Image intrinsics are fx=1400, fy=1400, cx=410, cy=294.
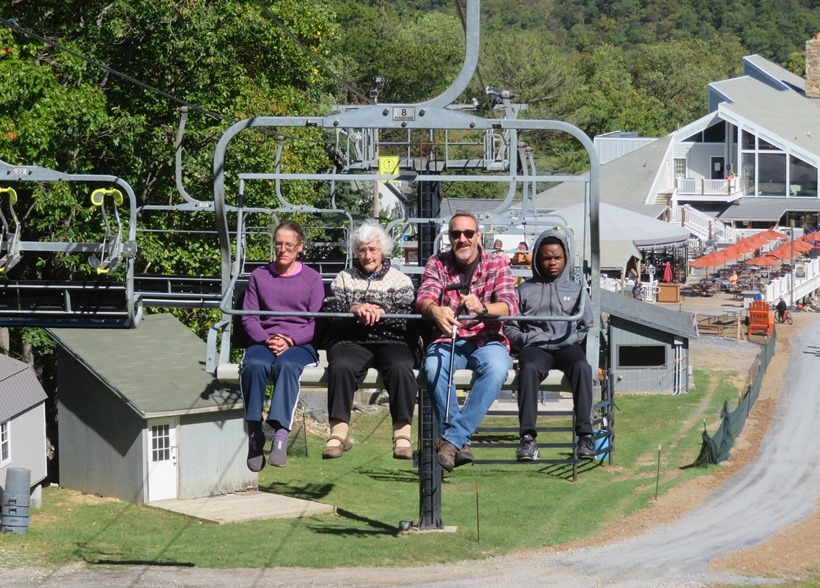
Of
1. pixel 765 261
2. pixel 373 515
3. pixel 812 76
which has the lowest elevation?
pixel 373 515

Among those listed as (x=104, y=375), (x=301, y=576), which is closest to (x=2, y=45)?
(x=104, y=375)

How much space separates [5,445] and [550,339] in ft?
55.9

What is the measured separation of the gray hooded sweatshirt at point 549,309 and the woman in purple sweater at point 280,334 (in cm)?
142

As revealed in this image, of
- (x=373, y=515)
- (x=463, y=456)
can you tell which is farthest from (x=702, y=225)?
(x=463, y=456)

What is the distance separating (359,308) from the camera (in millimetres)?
9242

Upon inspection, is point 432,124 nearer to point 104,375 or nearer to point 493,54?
point 104,375

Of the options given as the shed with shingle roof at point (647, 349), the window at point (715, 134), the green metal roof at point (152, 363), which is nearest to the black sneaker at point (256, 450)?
the green metal roof at point (152, 363)

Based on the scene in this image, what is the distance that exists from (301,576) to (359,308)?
1293 centimetres

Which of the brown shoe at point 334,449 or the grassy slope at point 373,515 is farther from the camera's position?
the grassy slope at point 373,515

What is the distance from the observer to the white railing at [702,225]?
61.5m

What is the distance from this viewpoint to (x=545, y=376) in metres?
9.69

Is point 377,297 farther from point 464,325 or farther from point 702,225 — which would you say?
point 702,225

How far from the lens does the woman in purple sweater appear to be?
9352 mm

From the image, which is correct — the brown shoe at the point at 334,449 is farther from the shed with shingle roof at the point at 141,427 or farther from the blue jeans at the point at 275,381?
the shed with shingle roof at the point at 141,427
